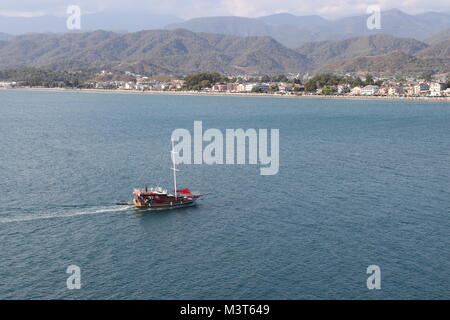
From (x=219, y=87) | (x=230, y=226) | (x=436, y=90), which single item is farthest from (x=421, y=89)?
(x=230, y=226)

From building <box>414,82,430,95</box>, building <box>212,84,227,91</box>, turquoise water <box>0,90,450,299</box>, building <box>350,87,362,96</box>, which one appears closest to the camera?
turquoise water <box>0,90,450,299</box>

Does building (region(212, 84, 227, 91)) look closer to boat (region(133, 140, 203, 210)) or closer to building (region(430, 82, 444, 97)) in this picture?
building (region(430, 82, 444, 97))

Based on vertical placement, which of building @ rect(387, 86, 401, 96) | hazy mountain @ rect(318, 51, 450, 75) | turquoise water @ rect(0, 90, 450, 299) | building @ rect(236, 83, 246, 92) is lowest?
turquoise water @ rect(0, 90, 450, 299)


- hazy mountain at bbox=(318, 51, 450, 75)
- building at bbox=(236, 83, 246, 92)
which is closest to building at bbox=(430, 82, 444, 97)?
building at bbox=(236, 83, 246, 92)

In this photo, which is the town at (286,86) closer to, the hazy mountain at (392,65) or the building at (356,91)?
the building at (356,91)

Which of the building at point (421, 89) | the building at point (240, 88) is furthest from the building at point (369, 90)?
the building at point (240, 88)

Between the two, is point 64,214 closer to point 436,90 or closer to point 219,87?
point 436,90
